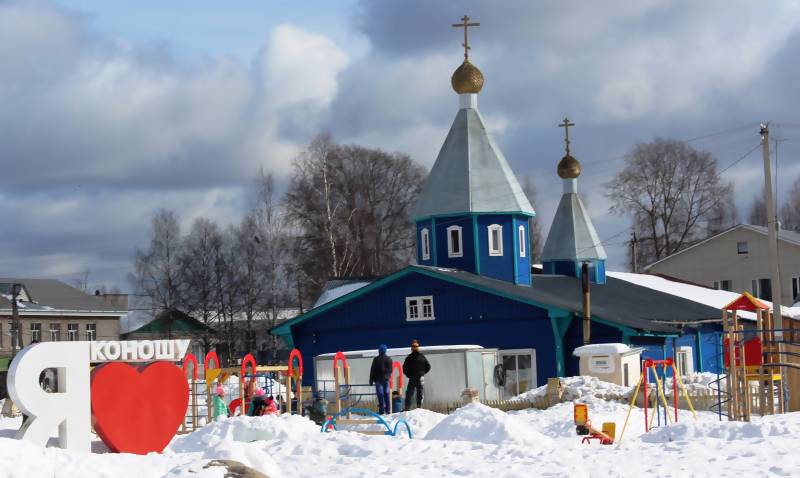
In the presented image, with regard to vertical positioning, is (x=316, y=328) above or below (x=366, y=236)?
below

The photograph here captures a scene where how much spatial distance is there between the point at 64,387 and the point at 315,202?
139 feet

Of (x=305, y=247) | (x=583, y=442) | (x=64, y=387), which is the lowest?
(x=583, y=442)

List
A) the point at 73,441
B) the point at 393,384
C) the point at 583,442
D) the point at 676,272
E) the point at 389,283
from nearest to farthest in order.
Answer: the point at 73,441, the point at 583,442, the point at 393,384, the point at 389,283, the point at 676,272

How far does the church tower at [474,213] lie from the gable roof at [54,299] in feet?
110

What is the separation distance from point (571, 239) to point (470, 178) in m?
9.31

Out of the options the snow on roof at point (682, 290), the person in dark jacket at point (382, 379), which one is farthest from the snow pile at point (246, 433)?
the snow on roof at point (682, 290)

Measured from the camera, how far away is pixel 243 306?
58.2 metres

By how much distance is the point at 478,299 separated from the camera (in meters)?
35.2

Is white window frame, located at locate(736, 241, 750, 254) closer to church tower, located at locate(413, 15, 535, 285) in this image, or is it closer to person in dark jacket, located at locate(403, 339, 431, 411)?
church tower, located at locate(413, 15, 535, 285)

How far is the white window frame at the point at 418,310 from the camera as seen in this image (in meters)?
35.8

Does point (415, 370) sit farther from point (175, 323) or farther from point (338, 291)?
point (175, 323)

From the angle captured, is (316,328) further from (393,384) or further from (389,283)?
(393,384)

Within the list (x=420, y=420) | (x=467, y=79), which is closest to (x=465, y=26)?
(x=467, y=79)

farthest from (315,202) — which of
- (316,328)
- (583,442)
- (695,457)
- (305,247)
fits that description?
(695,457)
